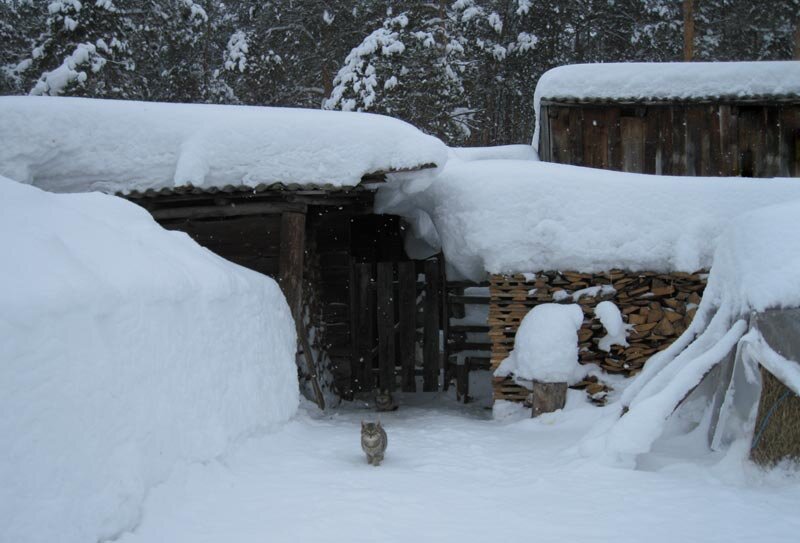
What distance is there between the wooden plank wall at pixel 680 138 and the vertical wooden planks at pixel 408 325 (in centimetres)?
484

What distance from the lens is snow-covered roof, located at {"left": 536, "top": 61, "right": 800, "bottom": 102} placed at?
480 inches

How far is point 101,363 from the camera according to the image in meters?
3.72

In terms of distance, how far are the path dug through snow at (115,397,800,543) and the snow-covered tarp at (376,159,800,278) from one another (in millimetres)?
2507

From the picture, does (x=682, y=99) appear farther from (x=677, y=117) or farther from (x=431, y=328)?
(x=431, y=328)

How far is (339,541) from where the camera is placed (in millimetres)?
3938

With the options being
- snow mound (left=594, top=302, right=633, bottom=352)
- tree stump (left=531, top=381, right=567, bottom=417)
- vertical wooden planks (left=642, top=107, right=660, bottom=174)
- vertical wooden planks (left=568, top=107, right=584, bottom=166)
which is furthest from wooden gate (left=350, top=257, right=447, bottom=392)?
vertical wooden planks (left=642, top=107, right=660, bottom=174)

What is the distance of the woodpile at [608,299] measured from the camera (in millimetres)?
7902

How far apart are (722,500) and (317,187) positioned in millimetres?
5108

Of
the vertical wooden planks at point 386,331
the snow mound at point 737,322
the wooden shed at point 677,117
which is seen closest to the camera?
the snow mound at point 737,322

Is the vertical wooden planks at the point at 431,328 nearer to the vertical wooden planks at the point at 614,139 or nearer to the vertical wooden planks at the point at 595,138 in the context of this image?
the vertical wooden planks at the point at 595,138

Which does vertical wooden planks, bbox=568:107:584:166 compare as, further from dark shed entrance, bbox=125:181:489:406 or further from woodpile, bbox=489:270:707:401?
woodpile, bbox=489:270:707:401

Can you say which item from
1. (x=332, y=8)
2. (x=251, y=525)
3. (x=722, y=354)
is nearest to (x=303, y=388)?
(x=251, y=525)

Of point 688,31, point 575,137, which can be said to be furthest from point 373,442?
point 688,31

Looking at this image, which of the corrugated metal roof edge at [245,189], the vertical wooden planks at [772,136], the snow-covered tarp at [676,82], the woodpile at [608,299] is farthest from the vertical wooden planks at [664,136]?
the corrugated metal roof edge at [245,189]
